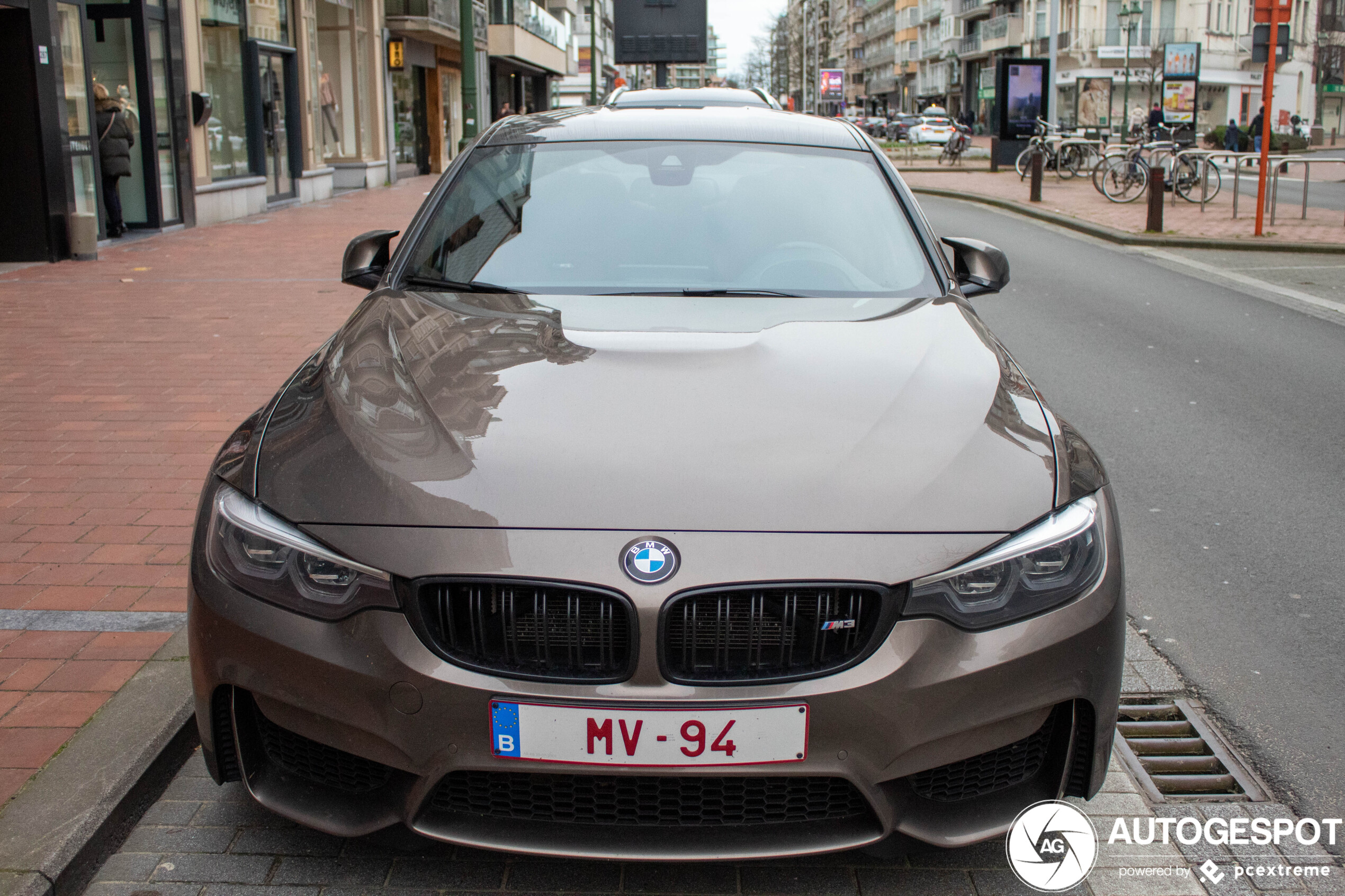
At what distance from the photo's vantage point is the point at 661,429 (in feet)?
7.97

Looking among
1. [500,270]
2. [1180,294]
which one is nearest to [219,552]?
[500,270]

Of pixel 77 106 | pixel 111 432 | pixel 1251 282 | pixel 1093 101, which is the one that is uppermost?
pixel 1093 101

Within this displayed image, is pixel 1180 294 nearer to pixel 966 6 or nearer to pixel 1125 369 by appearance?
pixel 1125 369

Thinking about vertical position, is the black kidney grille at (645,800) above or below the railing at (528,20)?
below

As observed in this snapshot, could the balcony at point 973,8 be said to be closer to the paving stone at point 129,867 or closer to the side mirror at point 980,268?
the side mirror at point 980,268

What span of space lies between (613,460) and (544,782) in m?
0.58

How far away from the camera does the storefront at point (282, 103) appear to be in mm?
18703

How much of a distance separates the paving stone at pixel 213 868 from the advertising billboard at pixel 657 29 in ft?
120

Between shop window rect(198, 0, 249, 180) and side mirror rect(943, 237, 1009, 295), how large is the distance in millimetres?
16493

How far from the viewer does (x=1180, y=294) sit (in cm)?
1130

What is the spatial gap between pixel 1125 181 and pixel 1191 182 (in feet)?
3.40

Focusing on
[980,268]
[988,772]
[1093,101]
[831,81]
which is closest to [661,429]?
[988,772]

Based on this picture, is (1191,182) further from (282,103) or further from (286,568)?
(286,568)

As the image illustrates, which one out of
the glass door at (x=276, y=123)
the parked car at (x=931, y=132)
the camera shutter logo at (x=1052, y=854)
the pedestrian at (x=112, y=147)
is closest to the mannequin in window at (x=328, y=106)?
the glass door at (x=276, y=123)
